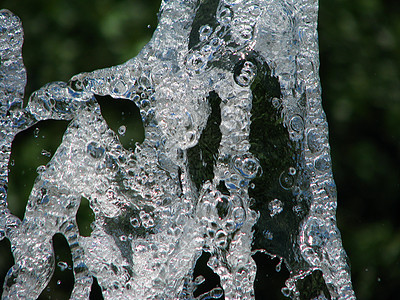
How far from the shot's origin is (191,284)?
3.06 ft

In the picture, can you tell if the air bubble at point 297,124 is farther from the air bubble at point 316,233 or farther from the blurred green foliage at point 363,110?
the blurred green foliage at point 363,110

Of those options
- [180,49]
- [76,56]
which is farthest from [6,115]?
[76,56]

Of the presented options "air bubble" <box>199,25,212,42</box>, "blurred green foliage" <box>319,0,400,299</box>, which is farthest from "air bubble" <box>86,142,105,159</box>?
"blurred green foliage" <box>319,0,400,299</box>

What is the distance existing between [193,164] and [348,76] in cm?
99

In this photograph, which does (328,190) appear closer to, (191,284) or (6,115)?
(191,284)

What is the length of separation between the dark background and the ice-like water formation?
74 cm

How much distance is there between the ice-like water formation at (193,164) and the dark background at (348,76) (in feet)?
2.44

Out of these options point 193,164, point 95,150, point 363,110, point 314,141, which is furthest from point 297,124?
point 363,110

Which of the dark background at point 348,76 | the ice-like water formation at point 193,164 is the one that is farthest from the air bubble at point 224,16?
the dark background at point 348,76

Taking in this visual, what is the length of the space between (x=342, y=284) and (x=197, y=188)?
0.72 feet

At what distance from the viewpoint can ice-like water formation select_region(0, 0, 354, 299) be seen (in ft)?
2.48

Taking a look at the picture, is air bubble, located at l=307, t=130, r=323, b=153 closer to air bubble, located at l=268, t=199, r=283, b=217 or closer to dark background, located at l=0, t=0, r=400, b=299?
air bubble, located at l=268, t=199, r=283, b=217

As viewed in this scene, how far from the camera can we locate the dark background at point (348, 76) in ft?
5.28

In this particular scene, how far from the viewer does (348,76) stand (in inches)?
67.2
